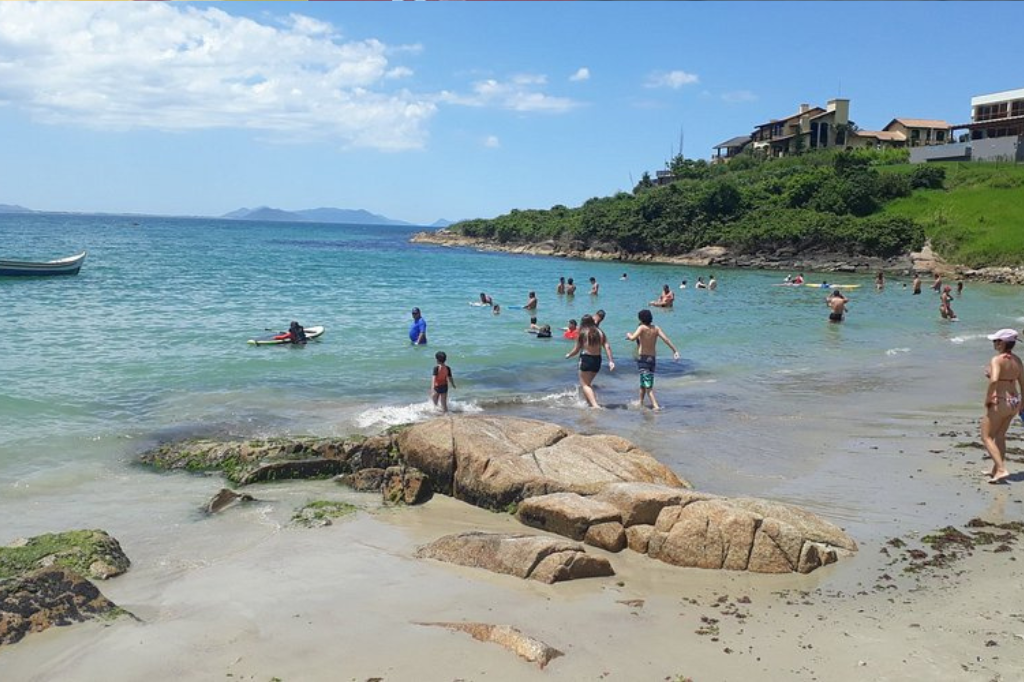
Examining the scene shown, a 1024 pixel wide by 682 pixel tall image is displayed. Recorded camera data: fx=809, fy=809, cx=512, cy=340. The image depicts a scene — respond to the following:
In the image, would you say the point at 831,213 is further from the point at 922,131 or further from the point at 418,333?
the point at 418,333

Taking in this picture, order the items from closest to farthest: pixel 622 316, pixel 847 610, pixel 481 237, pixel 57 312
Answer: pixel 847 610, pixel 57 312, pixel 622 316, pixel 481 237

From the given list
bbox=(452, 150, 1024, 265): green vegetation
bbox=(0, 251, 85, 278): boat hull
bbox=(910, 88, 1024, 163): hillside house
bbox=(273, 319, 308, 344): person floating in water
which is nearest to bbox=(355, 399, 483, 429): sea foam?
bbox=(273, 319, 308, 344): person floating in water

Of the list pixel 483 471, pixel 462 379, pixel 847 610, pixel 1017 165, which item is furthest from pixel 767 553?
pixel 1017 165

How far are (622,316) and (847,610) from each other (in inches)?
1095

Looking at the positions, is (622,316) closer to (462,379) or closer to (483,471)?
(462,379)

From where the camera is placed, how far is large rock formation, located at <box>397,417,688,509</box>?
9109mm

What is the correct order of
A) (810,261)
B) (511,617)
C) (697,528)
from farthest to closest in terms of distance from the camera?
(810,261)
(697,528)
(511,617)

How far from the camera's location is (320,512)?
9.06m

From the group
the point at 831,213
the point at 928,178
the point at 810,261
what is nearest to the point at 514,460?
the point at 810,261

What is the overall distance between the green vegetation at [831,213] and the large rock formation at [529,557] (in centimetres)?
5489

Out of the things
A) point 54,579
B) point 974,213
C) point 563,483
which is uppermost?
point 974,213

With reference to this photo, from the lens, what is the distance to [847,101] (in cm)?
9656

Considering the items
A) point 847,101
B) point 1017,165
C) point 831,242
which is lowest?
point 831,242

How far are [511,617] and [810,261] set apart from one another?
207 feet
